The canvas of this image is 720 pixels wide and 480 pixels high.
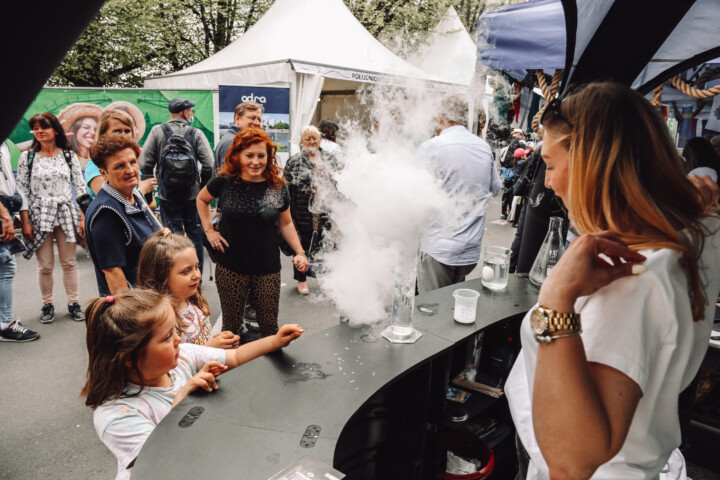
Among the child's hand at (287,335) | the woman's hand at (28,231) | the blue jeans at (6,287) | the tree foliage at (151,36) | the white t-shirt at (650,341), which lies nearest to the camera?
the white t-shirt at (650,341)

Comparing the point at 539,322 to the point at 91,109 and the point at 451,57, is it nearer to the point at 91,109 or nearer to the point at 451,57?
the point at 451,57

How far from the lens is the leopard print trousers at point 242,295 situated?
3096 mm

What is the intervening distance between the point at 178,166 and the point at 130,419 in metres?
3.65

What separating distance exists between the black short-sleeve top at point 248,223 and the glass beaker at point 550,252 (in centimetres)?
184

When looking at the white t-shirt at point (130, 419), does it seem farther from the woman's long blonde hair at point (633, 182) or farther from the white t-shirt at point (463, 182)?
the white t-shirt at point (463, 182)

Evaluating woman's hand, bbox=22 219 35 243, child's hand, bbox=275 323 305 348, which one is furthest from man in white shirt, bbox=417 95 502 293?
woman's hand, bbox=22 219 35 243

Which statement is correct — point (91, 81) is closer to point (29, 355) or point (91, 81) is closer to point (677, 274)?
point (29, 355)

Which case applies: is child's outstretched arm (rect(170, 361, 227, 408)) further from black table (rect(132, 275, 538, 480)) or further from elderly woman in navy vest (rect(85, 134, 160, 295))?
elderly woman in navy vest (rect(85, 134, 160, 295))

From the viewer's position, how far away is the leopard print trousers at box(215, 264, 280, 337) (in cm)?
310

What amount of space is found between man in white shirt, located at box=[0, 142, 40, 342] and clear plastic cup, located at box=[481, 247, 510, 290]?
3.84m

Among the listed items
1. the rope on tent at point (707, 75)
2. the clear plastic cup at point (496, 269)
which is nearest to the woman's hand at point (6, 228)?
the clear plastic cup at point (496, 269)

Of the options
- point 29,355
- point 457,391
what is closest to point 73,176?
point 29,355

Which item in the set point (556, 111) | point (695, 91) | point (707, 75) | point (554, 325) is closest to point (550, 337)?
point (554, 325)

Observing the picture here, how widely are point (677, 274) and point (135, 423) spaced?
64.5 inches
